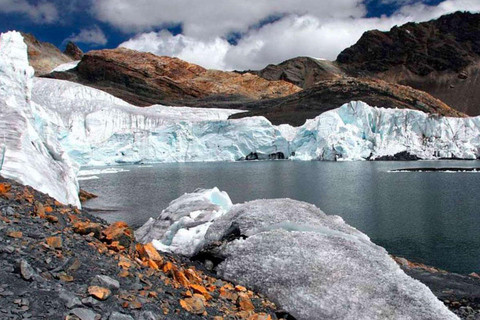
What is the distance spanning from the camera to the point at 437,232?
16.3 m

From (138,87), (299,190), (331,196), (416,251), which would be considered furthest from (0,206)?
(138,87)

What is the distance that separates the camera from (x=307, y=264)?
223 inches

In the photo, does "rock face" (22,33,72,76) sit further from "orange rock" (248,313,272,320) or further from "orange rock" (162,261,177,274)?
"orange rock" (248,313,272,320)

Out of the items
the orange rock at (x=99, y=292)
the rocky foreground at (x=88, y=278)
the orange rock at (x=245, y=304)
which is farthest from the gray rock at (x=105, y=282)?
the orange rock at (x=245, y=304)

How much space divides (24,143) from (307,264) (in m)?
8.16

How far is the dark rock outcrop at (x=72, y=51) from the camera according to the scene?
177750mm

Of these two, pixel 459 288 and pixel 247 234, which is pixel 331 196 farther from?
pixel 247 234

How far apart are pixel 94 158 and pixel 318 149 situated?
35.5 metres

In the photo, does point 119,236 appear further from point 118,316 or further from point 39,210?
point 118,316

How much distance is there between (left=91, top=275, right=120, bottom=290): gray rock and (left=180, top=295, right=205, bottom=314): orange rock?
79 cm

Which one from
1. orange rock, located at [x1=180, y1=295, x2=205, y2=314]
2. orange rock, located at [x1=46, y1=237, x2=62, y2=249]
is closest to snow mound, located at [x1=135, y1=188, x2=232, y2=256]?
orange rock, located at [x1=180, y1=295, x2=205, y2=314]

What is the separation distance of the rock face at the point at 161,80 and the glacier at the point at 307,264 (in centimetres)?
9996

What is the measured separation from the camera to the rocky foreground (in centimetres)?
316

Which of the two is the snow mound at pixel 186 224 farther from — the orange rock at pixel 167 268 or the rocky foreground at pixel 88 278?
the orange rock at pixel 167 268
